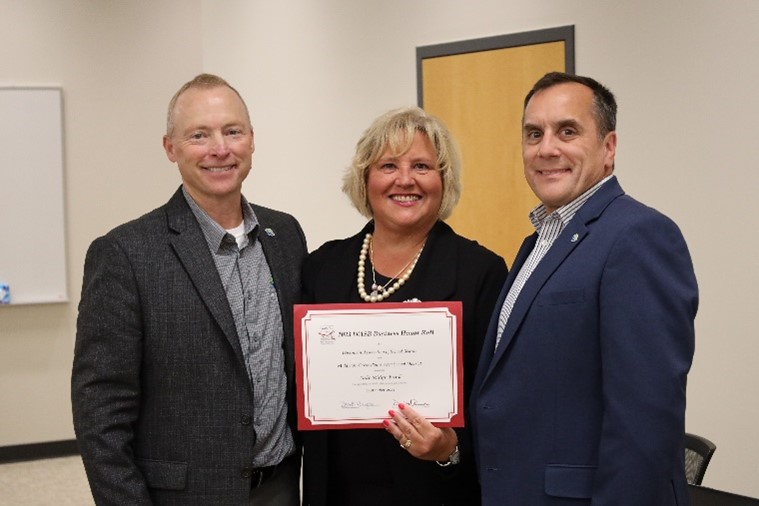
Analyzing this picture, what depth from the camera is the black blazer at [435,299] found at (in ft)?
7.16

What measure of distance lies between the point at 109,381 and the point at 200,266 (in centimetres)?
37

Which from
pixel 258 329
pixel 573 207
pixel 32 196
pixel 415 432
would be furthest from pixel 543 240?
pixel 32 196

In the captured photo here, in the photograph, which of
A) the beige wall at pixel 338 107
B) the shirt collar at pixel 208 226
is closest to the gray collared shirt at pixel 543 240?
the shirt collar at pixel 208 226

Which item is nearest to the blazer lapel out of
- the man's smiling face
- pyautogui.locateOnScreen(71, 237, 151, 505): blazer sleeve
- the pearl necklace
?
pyautogui.locateOnScreen(71, 237, 151, 505): blazer sleeve

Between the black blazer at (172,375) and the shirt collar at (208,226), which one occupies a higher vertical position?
the shirt collar at (208,226)

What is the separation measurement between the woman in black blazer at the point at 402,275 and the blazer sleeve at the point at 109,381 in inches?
20.5

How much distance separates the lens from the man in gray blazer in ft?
6.54

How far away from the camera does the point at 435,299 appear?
2.23 meters

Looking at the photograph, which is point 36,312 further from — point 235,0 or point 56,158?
point 235,0

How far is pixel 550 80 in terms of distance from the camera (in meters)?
1.97

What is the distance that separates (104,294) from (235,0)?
3.75m

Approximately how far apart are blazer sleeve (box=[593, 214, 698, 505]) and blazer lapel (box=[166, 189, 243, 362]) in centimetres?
97

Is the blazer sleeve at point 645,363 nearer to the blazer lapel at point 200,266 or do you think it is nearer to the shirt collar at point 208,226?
the blazer lapel at point 200,266

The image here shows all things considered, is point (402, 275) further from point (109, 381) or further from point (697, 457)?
point (697, 457)
